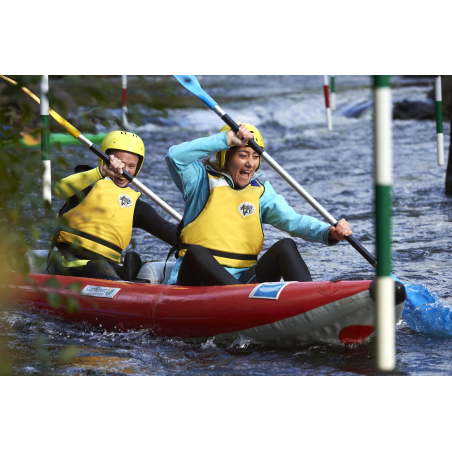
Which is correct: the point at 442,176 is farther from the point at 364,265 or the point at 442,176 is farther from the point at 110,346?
the point at 110,346

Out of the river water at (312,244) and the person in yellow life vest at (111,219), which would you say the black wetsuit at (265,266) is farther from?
the person in yellow life vest at (111,219)

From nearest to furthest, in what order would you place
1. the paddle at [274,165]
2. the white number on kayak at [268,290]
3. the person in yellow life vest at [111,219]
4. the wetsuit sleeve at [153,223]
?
the white number on kayak at [268,290] < the paddle at [274,165] < the person in yellow life vest at [111,219] < the wetsuit sleeve at [153,223]

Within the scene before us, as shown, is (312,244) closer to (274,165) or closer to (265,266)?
(274,165)

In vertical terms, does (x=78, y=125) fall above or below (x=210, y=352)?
above

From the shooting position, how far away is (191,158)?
3.12m

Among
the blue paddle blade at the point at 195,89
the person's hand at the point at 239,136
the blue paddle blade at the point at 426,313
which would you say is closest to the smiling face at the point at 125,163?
the blue paddle blade at the point at 195,89

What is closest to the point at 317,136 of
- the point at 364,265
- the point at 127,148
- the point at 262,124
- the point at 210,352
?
the point at 262,124

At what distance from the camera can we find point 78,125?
61.4 inches

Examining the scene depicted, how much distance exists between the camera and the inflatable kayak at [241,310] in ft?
8.90

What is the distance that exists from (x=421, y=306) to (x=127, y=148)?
1717 mm

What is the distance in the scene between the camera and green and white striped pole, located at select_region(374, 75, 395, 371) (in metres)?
1.56

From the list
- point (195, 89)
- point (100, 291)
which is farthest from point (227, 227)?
point (195, 89)

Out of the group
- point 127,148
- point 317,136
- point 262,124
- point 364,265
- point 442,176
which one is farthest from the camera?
point 262,124

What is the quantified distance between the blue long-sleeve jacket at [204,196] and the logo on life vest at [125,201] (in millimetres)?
626
